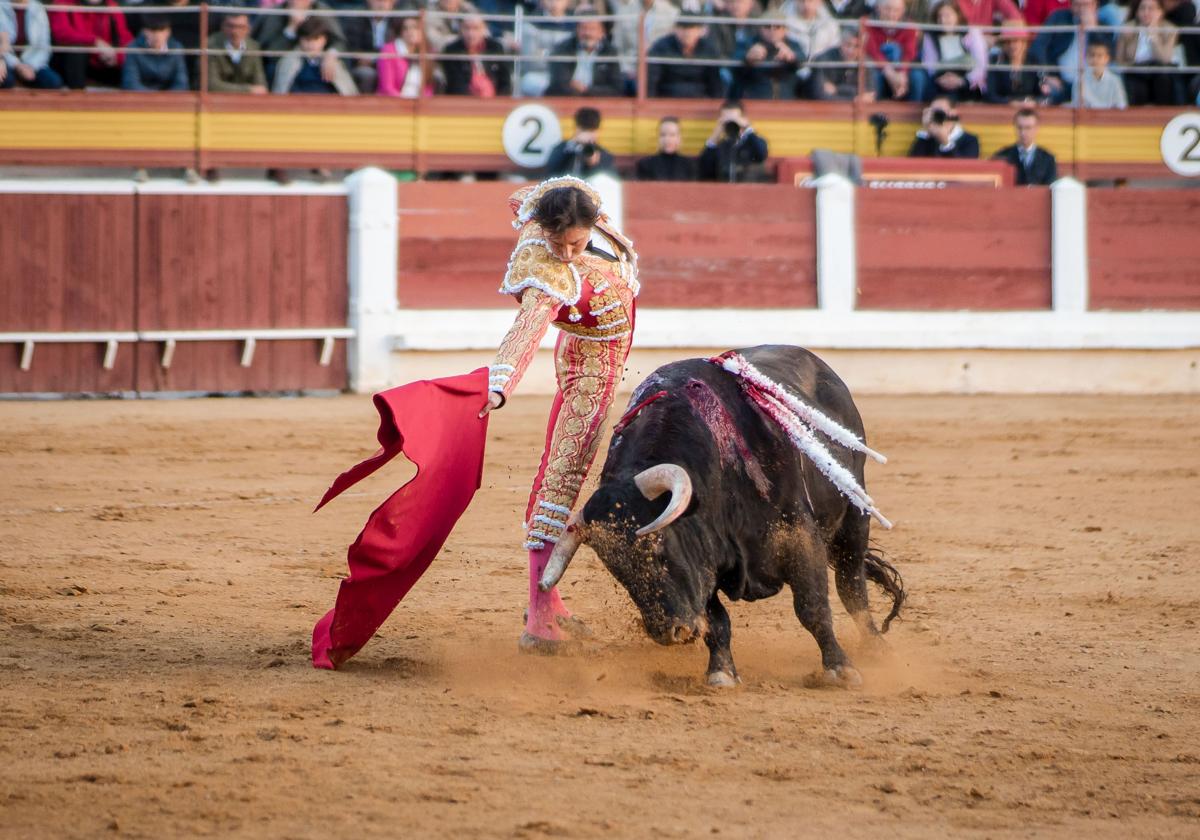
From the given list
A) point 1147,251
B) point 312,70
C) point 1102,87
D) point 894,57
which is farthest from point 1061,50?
point 312,70

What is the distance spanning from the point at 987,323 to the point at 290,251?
4.00 m

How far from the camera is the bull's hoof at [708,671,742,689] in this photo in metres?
3.19

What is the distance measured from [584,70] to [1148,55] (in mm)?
3680

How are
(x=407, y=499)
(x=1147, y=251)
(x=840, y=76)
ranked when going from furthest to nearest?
(x=840, y=76) → (x=1147, y=251) → (x=407, y=499)

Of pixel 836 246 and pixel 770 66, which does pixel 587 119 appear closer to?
pixel 770 66

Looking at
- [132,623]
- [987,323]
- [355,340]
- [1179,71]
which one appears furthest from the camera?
[1179,71]

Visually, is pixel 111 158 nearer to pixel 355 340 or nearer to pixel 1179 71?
pixel 355 340

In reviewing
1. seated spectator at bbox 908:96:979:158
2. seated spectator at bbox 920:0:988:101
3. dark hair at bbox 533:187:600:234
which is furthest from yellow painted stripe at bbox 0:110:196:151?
dark hair at bbox 533:187:600:234

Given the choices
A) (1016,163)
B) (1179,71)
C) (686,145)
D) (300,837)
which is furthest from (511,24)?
(300,837)

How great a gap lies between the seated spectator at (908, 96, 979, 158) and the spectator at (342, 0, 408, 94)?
3264 mm

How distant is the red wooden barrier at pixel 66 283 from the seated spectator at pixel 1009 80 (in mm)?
5328

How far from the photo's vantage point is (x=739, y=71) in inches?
380

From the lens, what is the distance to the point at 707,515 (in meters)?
3.10

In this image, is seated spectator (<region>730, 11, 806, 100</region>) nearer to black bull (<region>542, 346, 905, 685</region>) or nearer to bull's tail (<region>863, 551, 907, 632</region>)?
bull's tail (<region>863, 551, 907, 632</region>)
